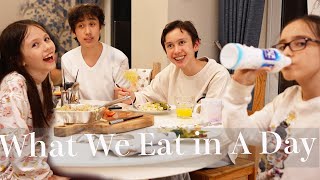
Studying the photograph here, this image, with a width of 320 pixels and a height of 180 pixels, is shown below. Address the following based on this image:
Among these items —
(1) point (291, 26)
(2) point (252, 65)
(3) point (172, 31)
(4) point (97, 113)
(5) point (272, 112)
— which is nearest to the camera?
(2) point (252, 65)

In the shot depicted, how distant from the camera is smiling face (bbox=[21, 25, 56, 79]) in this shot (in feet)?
5.46

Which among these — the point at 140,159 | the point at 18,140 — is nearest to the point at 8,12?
the point at 18,140

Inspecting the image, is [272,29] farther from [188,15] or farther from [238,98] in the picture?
[238,98]

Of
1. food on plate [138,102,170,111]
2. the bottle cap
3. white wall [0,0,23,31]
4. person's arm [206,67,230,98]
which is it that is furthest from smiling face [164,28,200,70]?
white wall [0,0,23,31]

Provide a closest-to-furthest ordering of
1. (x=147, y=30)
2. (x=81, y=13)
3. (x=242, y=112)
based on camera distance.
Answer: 1. (x=242, y=112)
2. (x=81, y=13)
3. (x=147, y=30)

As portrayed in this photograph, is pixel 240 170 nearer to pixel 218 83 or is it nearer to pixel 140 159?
pixel 218 83

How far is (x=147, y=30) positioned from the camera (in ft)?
13.1

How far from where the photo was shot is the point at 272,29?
156 inches

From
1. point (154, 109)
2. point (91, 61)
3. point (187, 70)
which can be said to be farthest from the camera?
point (91, 61)

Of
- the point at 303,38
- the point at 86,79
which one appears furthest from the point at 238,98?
→ the point at 86,79

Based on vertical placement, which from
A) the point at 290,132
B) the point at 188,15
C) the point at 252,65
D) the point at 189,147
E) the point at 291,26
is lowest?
the point at 189,147

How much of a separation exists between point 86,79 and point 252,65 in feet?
6.46

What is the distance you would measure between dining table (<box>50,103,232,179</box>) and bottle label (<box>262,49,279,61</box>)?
1.64ft

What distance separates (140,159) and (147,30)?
9.04ft
